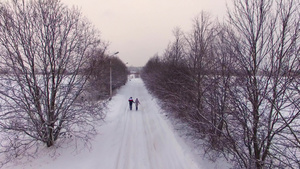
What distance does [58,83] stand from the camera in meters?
6.58

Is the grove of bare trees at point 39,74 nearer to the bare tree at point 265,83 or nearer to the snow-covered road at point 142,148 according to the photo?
the snow-covered road at point 142,148

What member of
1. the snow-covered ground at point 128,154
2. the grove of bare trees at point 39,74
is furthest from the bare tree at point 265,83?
the grove of bare trees at point 39,74

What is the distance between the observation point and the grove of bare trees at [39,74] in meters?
5.61

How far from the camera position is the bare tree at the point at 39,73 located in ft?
18.4

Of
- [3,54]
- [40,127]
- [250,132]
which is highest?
[3,54]

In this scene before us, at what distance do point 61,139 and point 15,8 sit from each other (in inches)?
225

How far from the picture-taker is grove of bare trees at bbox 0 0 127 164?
5609 millimetres

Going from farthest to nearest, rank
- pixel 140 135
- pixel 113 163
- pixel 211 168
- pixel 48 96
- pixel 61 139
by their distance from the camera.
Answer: pixel 140 135
pixel 61 139
pixel 48 96
pixel 113 163
pixel 211 168

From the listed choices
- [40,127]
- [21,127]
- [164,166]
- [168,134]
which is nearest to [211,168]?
[164,166]

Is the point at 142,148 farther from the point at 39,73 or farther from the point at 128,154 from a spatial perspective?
the point at 39,73

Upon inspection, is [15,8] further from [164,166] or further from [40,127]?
[164,166]

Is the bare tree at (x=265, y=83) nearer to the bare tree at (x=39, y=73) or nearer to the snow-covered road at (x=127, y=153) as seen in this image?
the snow-covered road at (x=127, y=153)

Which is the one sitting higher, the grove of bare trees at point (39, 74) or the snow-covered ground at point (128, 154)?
the grove of bare trees at point (39, 74)

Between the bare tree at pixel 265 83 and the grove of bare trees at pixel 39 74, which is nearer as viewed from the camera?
the bare tree at pixel 265 83
